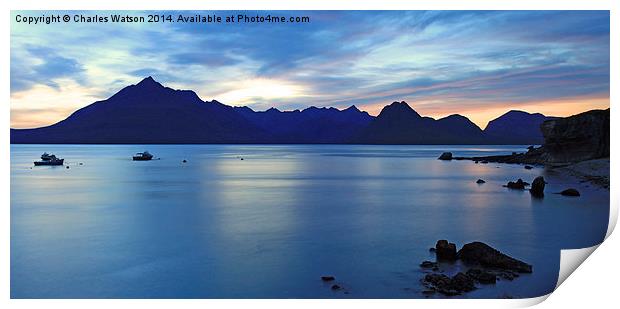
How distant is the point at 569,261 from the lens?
10953mm

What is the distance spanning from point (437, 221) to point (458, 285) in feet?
30.0

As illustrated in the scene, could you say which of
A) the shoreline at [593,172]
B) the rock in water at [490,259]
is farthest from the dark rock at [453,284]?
the shoreline at [593,172]

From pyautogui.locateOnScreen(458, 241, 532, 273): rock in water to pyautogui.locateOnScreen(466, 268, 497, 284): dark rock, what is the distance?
70 cm

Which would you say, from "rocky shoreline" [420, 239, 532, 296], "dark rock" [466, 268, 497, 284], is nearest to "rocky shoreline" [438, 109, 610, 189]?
"rocky shoreline" [420, 239, 532, 296]

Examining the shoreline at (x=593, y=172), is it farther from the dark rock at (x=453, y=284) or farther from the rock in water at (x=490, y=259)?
the dark rock at (x=453, y=284)

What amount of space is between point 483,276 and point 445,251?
1890mm

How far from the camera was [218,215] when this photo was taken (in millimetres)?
19719

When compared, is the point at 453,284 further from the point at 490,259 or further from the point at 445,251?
the point at 445,251

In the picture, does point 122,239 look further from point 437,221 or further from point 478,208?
point 478,208

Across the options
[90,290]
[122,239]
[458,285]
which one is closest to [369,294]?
[458,285]

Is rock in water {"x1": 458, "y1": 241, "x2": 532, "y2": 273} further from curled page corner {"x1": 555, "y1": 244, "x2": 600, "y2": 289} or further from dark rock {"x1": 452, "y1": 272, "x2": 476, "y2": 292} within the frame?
dark rock {"x1": 452, "y1": 272, "x2": 476, "y2": 292}

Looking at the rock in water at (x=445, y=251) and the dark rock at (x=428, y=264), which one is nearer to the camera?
the dark rock at (x=428, y=264)

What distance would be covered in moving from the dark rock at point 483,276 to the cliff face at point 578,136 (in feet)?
116

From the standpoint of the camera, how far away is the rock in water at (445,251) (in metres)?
11.1
